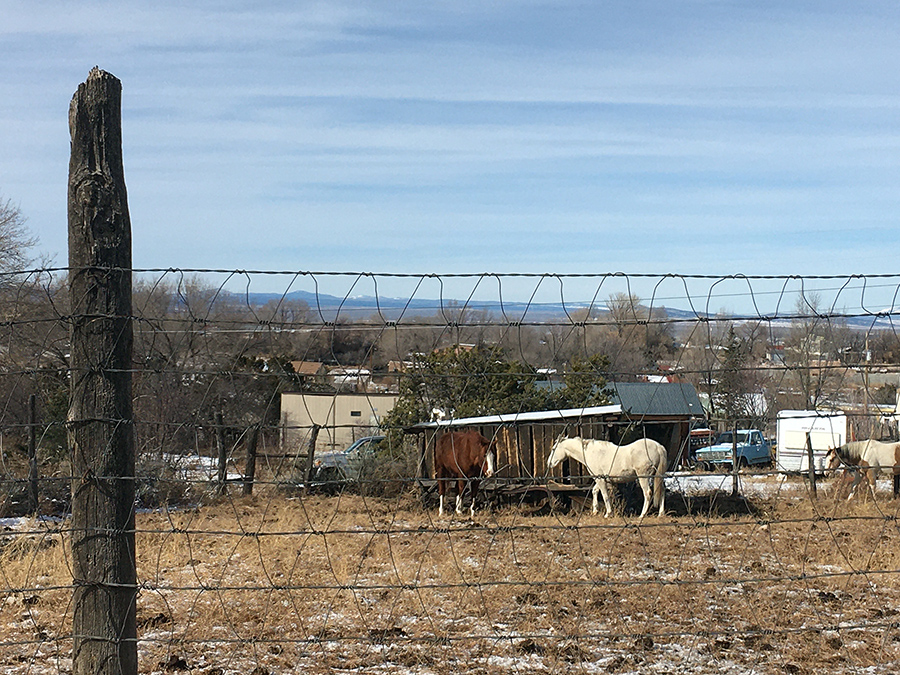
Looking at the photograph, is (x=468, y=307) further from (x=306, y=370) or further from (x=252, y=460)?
(x=252, y=460)

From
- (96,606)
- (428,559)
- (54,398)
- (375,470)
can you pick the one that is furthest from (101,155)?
(54,398)

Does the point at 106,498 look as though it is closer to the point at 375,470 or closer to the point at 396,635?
the point at 396,635

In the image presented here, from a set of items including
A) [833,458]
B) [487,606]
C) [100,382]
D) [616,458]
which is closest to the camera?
[100,382]

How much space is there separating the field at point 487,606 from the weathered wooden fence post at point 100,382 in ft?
0.80

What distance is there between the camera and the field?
492 cm

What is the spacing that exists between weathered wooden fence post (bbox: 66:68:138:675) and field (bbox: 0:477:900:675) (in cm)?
24

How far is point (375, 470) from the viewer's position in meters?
14.1

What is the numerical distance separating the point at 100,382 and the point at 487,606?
11.8 feet

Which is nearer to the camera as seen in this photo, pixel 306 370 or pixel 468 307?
pixel 468 307

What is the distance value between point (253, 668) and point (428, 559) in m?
4.00

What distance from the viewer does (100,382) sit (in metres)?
3.73

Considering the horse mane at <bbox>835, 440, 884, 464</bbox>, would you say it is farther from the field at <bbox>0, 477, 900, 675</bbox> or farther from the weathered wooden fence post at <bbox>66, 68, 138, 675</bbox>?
the weathered wooden fence post at <bbox>66, 68, 138, 675</bbox>

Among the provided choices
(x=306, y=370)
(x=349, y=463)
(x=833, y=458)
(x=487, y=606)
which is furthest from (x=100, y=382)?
(x=833, y=458)

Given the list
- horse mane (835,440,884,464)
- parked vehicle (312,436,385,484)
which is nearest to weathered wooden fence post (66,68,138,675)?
parked vehicle (312,436,385,484)
